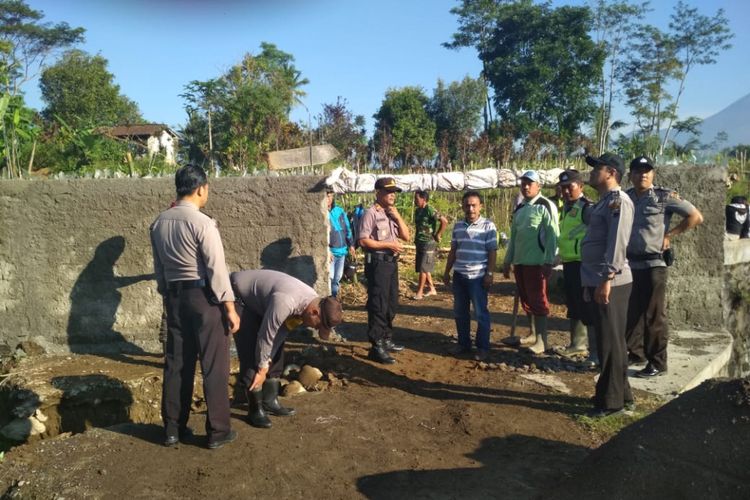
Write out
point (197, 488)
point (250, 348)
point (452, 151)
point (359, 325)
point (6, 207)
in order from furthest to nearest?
1. point (452, 151)
2. point (359, 325)
3. point (6, 207)
4. point (250, 348)
5. point (197, 488)

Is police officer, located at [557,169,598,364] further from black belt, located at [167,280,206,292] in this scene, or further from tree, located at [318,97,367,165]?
tree, located at [318,97,367,165]

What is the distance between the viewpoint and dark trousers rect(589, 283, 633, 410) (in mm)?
4203

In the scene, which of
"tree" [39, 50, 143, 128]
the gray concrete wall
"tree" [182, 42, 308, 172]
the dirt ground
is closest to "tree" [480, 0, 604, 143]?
"tree" [182, 42, 308, 172]

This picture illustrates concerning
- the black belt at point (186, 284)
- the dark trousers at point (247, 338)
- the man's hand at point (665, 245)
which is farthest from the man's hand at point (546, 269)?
the black belt at point (186, 284)

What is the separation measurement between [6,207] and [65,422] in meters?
2.52

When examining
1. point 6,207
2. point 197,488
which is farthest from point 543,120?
point 197,488

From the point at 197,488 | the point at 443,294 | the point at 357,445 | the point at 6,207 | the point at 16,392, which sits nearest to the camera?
the point at 197,488

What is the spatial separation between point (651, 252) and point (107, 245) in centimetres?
540

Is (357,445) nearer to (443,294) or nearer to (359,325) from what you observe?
(359,325)

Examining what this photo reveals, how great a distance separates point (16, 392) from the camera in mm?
5480

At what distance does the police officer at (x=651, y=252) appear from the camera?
16.7 feet

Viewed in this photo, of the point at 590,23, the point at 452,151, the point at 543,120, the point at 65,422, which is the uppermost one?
the point at 590,23

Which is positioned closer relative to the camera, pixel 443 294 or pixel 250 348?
pixel 250 348

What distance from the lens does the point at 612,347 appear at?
4199 mm
